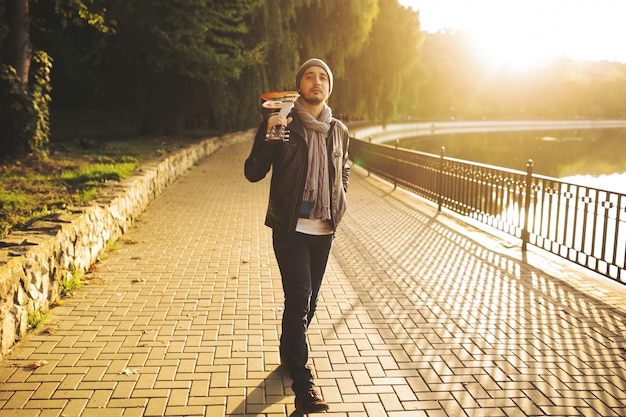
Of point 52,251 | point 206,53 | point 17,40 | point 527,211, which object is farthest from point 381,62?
point 52,251

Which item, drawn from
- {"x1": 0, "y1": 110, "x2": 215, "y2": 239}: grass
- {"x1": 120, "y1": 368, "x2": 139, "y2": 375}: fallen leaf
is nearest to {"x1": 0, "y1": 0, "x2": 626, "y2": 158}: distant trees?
{"x1": 0, "y1": 110, "x2": 215, "y2": 239}: grass

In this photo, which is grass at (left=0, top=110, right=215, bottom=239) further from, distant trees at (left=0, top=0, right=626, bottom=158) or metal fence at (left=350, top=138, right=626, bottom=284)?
metal fence at (left=350, top=138, right=626, bottom=284)

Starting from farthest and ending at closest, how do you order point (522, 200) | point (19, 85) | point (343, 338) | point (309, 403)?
point (19, 85) < point (522, 200) < point (343, 338) < point (309, 403)

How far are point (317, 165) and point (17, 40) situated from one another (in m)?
12.4

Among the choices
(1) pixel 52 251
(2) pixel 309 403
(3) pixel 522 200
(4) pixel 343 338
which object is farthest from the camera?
(3) pixel 522 200

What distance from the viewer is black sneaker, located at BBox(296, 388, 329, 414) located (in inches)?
146

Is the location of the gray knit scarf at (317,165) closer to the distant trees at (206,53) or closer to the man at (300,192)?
the man at (300,192)

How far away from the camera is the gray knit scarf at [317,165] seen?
399cm

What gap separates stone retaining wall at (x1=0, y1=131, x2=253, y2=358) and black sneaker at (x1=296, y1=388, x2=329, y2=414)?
2.31 m

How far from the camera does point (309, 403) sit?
3725mm

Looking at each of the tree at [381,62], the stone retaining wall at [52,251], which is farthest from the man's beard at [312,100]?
the tree at [381,62]

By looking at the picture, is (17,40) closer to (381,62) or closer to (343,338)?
(343,338)

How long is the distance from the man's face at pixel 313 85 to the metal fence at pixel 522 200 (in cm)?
426

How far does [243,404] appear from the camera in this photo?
12.8ft
